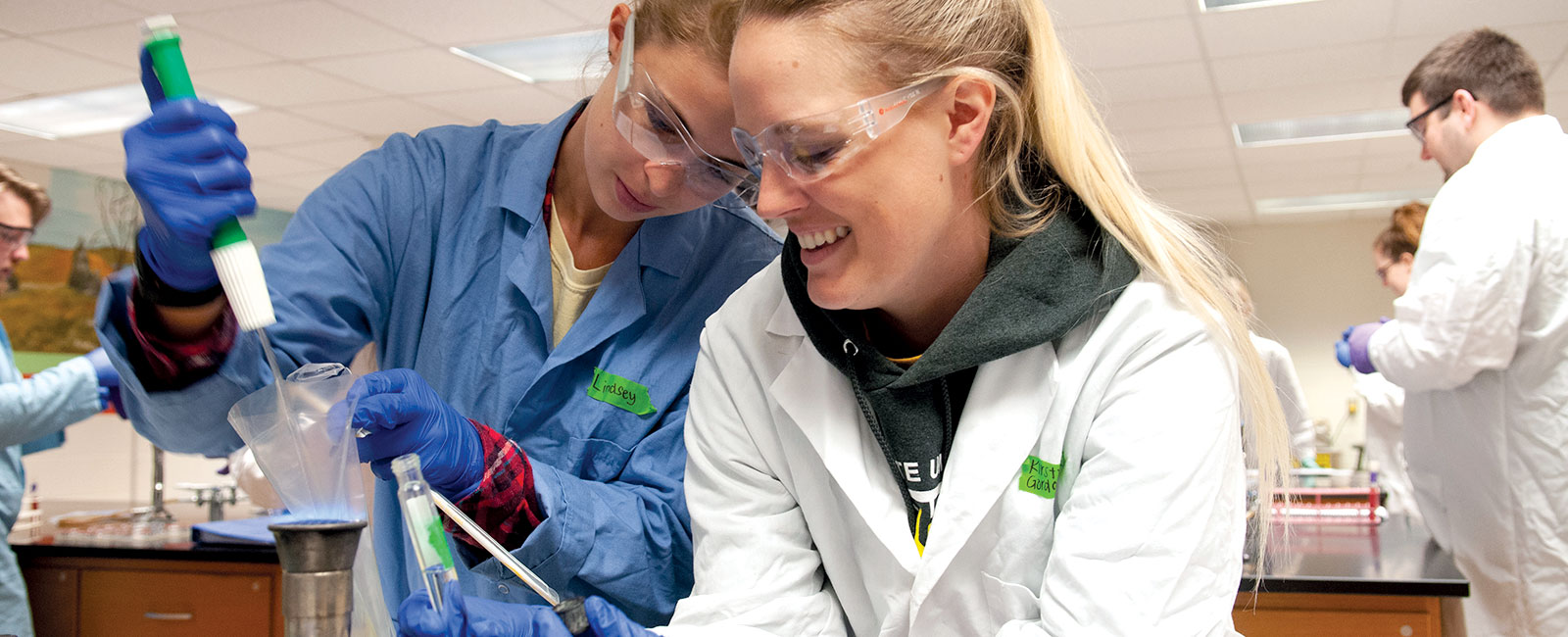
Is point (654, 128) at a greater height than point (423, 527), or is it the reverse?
point (654, 128)

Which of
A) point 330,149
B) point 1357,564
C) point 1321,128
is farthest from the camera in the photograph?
point 330,149

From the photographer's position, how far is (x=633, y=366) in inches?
59.8

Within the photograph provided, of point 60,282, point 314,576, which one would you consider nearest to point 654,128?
point 314,576

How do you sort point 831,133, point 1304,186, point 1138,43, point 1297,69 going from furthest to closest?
point 1304,186
point 1297,69
point 1138,43
point 831,133

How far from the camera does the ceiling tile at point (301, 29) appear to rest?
4840mm

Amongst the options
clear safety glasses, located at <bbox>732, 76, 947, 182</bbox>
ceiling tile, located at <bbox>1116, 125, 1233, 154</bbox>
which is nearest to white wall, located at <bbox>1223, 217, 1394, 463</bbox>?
ceiling tile, located at <bbox>1116, 125, 1233, 154</bbox>

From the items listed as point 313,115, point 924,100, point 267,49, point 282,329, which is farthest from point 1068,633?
point 313,115

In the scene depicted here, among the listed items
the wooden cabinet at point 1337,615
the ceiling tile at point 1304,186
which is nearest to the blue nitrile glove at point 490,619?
the wooden cabinet at point 1337,615

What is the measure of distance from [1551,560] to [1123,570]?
1.99 meters

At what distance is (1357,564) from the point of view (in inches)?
89.5

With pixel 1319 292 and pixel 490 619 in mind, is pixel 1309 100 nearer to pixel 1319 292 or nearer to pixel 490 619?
pixel 1319 292

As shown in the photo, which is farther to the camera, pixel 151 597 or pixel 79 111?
pixel 79 111

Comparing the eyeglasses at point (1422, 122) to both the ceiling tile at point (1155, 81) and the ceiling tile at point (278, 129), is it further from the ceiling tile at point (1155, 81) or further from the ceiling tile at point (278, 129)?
the ceiling tile at point (278, 129)

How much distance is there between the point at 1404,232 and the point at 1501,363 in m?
2.14
